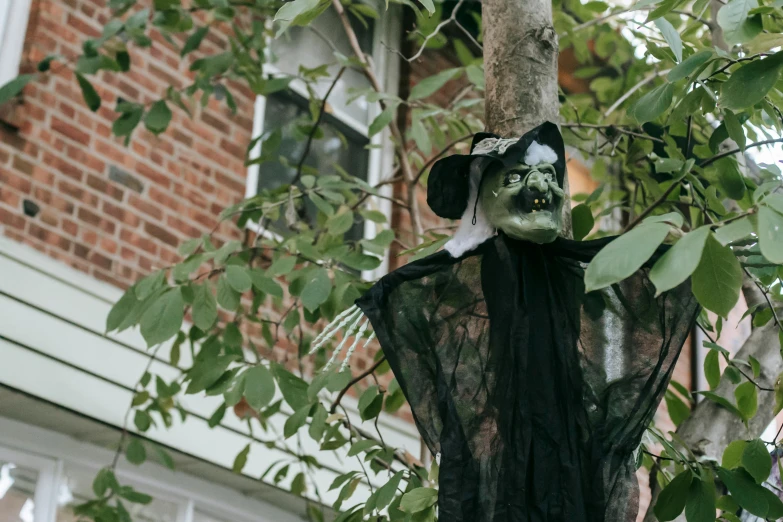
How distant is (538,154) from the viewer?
2.05 m

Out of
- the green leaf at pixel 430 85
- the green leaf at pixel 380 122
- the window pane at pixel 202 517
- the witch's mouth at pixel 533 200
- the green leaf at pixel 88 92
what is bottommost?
the window pane at pixel 202 517

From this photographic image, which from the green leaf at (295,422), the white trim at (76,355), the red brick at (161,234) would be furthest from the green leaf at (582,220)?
the red brick at (161,234)

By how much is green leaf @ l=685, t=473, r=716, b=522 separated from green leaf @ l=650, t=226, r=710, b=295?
3.68 feet

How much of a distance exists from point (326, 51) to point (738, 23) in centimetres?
425

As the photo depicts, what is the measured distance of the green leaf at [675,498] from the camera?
8.71 ft

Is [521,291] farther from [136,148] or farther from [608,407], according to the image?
[136,148]

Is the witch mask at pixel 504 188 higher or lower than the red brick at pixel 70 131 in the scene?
lower

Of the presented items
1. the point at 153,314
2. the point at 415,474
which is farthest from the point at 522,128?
the point at 153,314

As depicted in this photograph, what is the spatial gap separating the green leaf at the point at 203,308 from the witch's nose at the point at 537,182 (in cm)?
159

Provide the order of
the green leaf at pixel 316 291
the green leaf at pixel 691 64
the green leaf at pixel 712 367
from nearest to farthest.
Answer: the green leaf at pixel 691 64 → the green leaf at pixel 712 367 → the green leaf at pixel 316 291

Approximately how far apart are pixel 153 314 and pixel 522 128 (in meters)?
1.45

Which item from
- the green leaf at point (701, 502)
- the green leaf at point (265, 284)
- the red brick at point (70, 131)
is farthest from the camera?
the red brick at point (70, 131)

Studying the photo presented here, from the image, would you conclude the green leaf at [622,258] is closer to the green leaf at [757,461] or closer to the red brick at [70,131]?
the green leaf at [757,461]

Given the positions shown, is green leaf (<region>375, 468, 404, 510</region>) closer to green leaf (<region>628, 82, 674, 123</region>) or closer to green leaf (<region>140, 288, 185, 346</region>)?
green leaf (<region>140, 288, 185, 346</region>)
